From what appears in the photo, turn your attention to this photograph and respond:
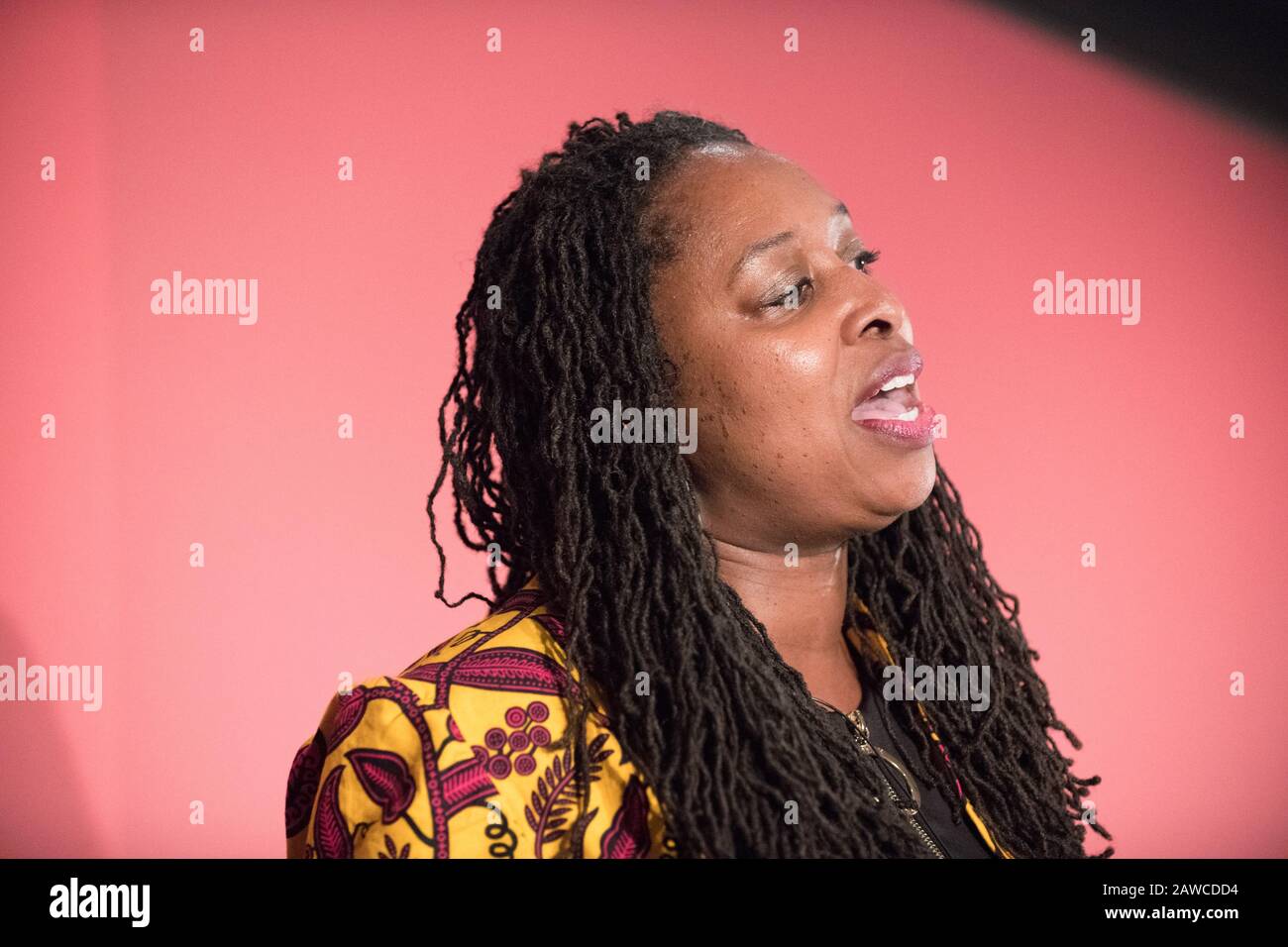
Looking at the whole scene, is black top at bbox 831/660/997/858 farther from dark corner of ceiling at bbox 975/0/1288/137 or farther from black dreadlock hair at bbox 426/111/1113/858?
dark corner of ceiling at bbox 975/0/1288/137

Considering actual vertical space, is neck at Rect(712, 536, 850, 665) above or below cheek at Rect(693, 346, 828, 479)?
below

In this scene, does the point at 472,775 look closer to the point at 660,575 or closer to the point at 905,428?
the point at 660,575

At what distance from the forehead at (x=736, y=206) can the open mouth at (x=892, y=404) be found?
20cm

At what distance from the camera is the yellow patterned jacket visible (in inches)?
52.6

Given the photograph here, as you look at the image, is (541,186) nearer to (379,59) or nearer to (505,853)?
(505,853)

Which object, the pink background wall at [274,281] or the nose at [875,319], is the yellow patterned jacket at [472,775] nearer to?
the nose at [875,319]

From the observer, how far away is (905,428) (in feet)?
5.20

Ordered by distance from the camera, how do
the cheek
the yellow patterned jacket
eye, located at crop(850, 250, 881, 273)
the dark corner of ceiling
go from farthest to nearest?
the dark corner of ceiling → eye, located at crop(850, 250, 881, 273) → the cheek → the yellow patterned jacket

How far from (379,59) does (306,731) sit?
1.39 metres

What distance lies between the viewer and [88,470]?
2816mm

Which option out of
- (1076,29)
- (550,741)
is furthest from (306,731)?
(1076,29)

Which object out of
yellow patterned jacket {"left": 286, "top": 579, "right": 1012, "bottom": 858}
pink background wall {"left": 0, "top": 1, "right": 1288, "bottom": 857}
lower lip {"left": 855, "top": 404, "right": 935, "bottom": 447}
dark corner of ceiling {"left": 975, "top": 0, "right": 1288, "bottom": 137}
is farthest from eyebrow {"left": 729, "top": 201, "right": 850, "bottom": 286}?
dark corner of ceiling {"left": 975, "top": 0, "right": 1288, "bottom": 137}

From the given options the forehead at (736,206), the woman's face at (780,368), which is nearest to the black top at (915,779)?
the woman's face at (780,368)

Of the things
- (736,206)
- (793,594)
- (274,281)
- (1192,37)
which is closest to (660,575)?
(793,594)
